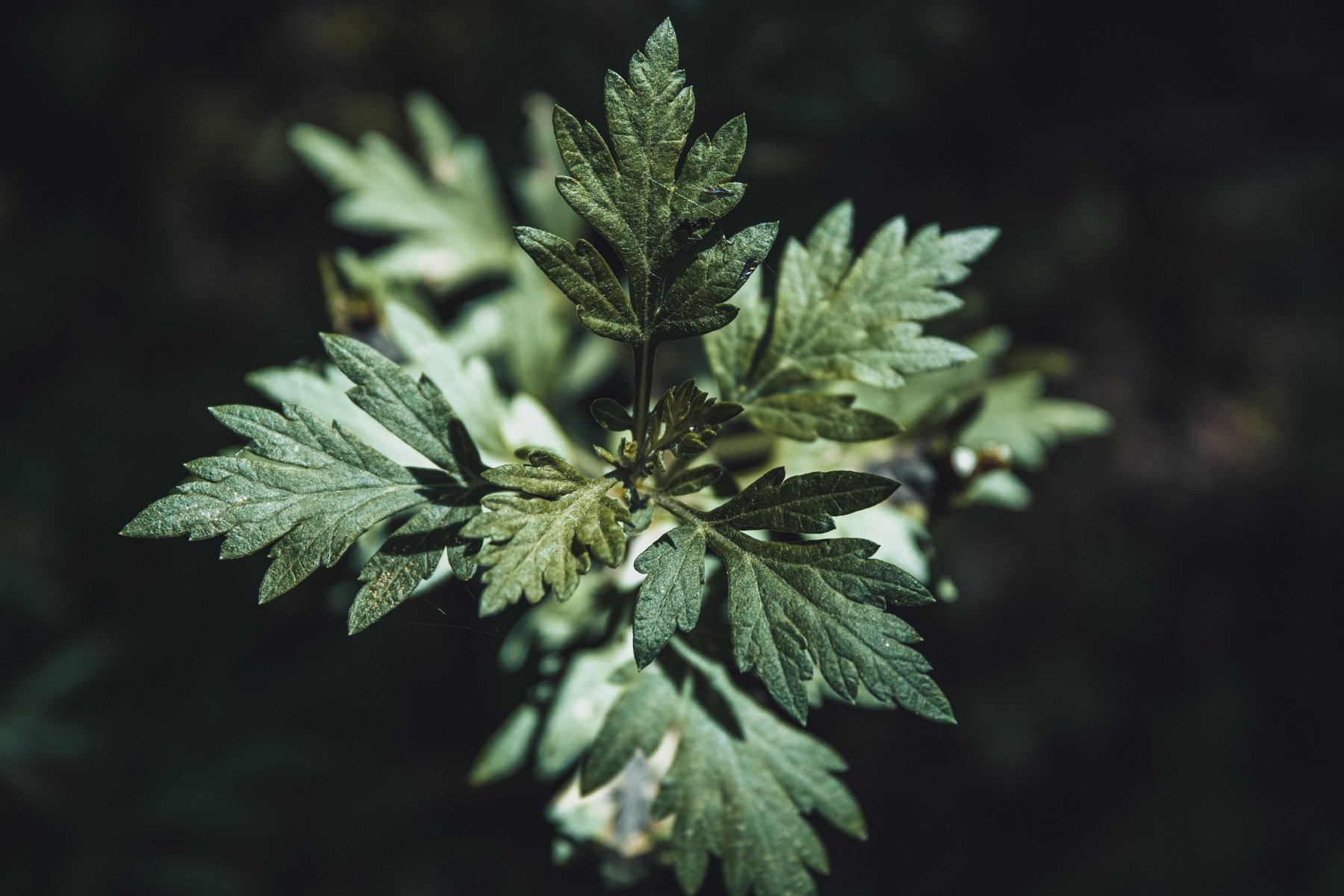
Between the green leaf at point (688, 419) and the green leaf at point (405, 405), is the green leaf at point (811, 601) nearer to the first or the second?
the green leaf at point (688, 419)

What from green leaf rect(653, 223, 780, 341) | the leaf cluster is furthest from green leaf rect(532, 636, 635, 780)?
green leaf rect(653, 223, 780, 341)

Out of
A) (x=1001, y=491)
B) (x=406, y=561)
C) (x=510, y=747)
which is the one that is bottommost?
(x=510, y=747)

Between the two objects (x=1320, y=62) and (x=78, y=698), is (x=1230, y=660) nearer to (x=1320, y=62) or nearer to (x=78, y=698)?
(x=1320, y=62)

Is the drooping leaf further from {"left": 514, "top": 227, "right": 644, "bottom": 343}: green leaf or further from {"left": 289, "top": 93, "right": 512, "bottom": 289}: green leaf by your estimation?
{"left": 289, "top": 93, "right": 512, "bottom": 289}: green leaf

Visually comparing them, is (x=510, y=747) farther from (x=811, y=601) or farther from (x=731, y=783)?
(x=811, y=601)

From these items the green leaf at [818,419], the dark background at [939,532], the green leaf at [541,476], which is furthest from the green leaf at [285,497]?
the dark background at [939,532]

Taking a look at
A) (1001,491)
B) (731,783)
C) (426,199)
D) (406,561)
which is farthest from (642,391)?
(426,199)
